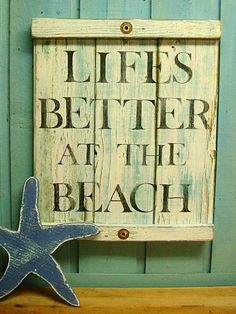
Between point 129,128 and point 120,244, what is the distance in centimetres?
24

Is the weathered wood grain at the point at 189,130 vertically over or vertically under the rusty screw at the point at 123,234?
over

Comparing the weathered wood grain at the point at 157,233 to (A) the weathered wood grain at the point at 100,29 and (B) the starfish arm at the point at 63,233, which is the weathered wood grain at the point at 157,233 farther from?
(A) the weathered wood grain at the point at 100,29

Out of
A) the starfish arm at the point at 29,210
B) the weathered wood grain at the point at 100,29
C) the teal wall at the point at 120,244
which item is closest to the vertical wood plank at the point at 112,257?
the teal wall at the point at 120,244

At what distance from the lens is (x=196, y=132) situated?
34.7 inches

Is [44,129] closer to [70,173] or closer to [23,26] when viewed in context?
[70,173]

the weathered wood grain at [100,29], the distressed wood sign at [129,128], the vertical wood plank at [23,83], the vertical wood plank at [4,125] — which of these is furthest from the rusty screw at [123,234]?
the weathered wood grain at [100,29]

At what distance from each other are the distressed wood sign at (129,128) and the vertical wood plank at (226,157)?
3cm

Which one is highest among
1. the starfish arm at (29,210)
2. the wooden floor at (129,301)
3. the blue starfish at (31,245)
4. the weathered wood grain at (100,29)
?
the weathered wood grain at (100,29)

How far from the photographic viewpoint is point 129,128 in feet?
2.88

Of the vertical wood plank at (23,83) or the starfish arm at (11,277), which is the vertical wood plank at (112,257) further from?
the starfish arm at (11,277)

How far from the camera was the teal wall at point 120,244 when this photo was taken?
877 millimetres

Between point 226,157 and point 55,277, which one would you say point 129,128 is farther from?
point 55,277

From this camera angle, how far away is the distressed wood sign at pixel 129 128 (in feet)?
2.83

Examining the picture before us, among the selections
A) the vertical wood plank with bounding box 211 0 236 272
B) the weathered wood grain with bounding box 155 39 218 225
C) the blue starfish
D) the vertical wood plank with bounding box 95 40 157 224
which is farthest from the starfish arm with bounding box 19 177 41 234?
the vertical wood plank with bounding box 211 0 236 272
